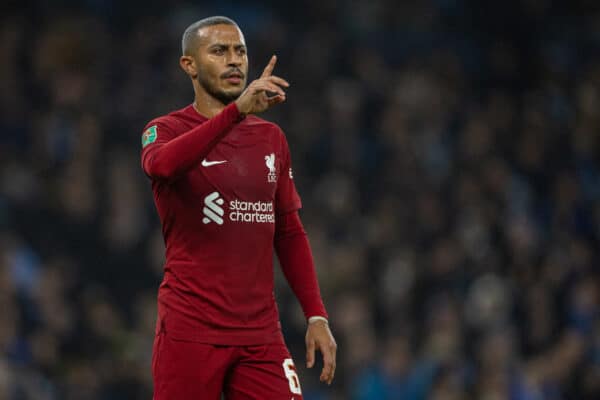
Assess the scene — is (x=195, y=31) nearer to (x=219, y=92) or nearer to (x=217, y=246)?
(x=219, y=92)

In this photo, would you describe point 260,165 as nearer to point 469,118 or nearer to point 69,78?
point 69,78

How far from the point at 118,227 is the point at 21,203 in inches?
31.4

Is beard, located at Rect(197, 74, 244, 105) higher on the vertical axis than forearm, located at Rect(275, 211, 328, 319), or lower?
higher

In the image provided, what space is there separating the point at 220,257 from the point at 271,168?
0.43 meters

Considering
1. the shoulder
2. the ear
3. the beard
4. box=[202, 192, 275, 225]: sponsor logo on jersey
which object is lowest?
box=[202, 192, 275, 225]: sponsor logo on jersey

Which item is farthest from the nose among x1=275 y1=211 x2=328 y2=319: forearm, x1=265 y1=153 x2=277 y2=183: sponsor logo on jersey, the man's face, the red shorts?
the red shorts

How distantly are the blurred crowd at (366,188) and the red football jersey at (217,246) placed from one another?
3.57 m

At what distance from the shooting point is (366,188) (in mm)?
10969

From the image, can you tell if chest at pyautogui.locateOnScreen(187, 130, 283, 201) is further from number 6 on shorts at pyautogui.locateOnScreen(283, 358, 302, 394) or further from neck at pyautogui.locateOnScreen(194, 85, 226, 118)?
number 6 on shorts at pyautogui.locateOnScreen(283, 358, 302, 394)

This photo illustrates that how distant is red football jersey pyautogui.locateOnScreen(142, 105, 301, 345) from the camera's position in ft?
13.9

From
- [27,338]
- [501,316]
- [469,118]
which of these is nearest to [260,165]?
[27,338]

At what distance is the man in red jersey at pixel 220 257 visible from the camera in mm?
4207

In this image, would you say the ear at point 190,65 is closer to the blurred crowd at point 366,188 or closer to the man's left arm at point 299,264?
the man's left arm at point 299,264

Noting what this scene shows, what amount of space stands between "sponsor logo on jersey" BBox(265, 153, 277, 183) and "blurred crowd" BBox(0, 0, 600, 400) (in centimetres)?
368
